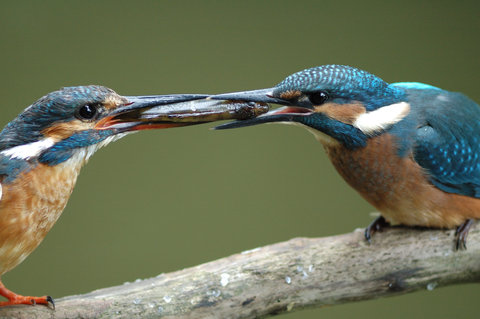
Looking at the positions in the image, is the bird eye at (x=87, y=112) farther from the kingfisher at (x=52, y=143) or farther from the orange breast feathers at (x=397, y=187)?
the orange breast feathers at (x=397, y=187)

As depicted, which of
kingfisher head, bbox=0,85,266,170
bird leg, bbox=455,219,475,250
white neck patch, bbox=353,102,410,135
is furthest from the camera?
bird leg, bbox=455,219,475,250

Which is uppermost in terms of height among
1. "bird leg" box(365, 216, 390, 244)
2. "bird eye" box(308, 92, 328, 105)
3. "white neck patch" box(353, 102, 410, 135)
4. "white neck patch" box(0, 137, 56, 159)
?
"bird eye" box(308, 92, 328, 105)

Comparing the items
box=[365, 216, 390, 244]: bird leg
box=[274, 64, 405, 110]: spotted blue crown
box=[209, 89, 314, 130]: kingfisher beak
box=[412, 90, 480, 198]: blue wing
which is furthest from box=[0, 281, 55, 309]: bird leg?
box=[412, 90, 480, 198]: blue wing

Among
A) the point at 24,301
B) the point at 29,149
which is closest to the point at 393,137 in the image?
the point at 29,149

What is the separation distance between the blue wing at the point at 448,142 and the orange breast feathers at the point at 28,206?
42.0 inches

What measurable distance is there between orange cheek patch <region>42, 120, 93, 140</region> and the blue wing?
1022mm

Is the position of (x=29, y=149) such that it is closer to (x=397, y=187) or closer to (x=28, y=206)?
(x=28, y=206)

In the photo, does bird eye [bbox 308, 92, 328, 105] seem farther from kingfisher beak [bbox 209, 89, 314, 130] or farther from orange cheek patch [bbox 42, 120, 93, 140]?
orange cheek patch [bbox 42, 120, 93, 140]

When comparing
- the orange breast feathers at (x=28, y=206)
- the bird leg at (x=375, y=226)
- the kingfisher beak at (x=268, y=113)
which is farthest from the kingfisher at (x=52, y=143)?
the bird leg at (x=375, y=226)

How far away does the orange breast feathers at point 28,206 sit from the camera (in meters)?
1.58

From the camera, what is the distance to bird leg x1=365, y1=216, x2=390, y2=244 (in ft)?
6.63

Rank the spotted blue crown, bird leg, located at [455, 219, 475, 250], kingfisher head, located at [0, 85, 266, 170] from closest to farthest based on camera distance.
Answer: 1. kingfisher head, located at [0, 85, 266, 170]
2. the spotted blue crown
3. bird leg, located at [455, 219, 475, 250]

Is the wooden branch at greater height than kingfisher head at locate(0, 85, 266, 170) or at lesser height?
lesser

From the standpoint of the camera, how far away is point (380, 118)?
6.01 ft
